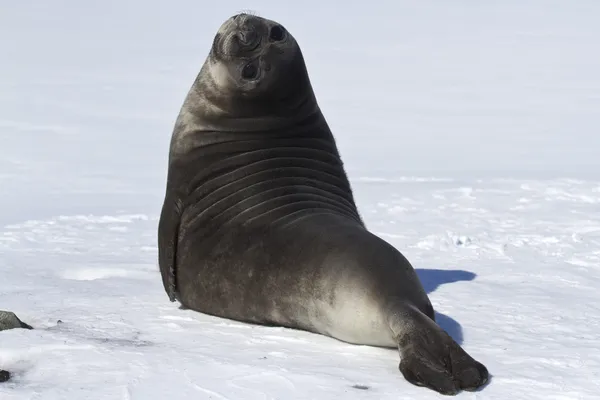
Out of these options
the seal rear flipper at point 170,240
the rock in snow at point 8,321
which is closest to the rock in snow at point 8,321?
the rock in snow at point 8,321

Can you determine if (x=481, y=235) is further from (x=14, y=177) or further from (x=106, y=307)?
(x=14, y=177)

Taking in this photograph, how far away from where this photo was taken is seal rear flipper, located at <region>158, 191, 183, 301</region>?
15.4ft

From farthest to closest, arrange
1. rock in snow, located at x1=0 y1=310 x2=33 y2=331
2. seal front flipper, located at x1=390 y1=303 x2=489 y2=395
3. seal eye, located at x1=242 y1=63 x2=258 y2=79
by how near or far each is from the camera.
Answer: seal eye, located at x1=242 y1=63 x2=258 y2=79
rock in snow, located at x1=0 y1=310 x2=33 y2=331
seal front flipper, located at x1=390 y1=303 x2=489 y2=395

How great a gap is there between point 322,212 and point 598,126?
41.5ft

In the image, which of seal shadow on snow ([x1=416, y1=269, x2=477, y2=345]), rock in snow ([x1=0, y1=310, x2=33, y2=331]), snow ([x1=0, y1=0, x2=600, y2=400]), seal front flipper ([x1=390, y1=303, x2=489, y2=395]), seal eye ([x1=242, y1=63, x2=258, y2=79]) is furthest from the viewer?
seal shadow on snow ([x1=416, y1=269, x2=477, y2=345])

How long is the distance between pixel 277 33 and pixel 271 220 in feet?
3.49

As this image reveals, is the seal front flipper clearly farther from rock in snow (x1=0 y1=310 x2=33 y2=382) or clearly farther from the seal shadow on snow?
rock in snow (x1=0 y1=310 x2=33 y2=382)

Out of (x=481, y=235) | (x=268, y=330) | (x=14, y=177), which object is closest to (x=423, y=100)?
(x=14, y=177)

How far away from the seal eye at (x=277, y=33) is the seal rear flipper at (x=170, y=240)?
95cm

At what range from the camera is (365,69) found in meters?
22.6

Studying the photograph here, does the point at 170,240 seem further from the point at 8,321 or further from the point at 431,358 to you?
the point at 431,358

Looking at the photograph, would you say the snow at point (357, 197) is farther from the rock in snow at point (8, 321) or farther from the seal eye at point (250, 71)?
the seal eye at point (250, 71)

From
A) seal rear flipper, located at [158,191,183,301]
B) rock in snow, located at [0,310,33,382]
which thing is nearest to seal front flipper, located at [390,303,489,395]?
seal rear flipper, located at [158,191,183,301]

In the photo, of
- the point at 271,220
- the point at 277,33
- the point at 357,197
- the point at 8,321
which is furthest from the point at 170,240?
the point at 357,197
